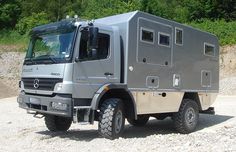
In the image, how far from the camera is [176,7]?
5881cm

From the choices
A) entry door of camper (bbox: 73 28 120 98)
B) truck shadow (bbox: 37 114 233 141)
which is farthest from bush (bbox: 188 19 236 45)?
entry door of camper (bbox: 73 28 120 98)

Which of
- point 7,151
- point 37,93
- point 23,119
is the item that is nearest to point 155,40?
point 37,93

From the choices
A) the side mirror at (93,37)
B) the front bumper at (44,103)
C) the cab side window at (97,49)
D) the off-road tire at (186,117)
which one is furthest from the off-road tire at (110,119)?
the off-road tire at (186,117)

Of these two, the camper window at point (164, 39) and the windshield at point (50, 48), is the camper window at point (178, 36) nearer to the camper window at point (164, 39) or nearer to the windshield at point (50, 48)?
the camper window at point (164, 39)

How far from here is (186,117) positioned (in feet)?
46.2

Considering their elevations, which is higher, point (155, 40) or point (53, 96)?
point (155, 40)

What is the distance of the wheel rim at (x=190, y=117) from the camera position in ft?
46.3

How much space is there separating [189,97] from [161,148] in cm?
507

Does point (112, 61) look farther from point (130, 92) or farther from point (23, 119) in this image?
point (23, 119)

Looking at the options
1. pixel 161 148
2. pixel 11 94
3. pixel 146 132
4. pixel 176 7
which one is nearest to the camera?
pixel 161 148

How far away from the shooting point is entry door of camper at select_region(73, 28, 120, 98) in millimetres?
10898

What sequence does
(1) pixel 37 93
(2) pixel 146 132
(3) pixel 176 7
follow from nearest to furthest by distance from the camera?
(1) pixel 37 93 < (2) pixel 146 132 < (3) pixel 176 7

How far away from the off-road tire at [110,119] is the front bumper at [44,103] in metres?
0.97

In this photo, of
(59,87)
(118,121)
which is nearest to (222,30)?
(118,121)
